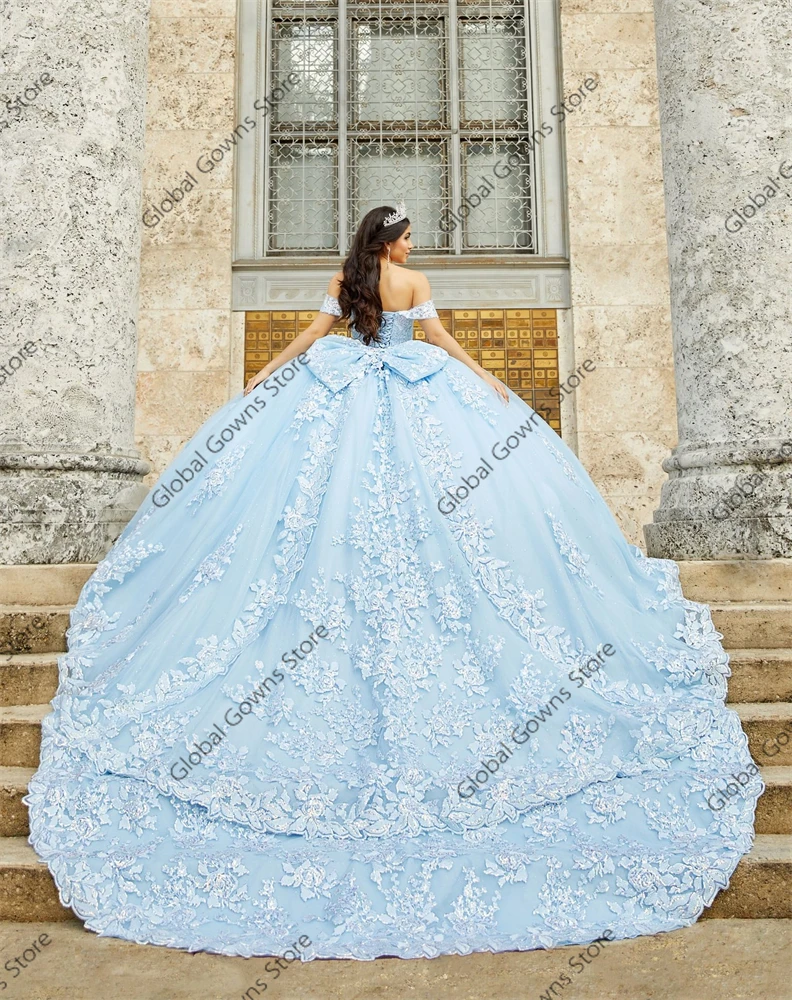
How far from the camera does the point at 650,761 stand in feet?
9.59

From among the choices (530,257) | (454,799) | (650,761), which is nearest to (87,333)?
(454,799)

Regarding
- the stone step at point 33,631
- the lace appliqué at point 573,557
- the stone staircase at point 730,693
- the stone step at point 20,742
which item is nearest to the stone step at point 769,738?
the stone staircase at point 730,693

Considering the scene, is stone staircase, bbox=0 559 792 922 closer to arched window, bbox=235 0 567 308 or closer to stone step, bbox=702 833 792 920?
stone step, bbox=702 833 792 920

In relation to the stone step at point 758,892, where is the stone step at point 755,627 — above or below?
above

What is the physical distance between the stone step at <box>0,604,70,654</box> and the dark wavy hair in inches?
80.7

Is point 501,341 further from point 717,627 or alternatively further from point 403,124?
point 717,627

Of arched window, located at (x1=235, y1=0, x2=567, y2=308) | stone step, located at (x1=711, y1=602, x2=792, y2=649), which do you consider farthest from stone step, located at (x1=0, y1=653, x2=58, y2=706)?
arched window, located at (x1=235, y1=0, x2=567, y2=308)

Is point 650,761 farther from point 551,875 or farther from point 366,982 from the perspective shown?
point 366,982

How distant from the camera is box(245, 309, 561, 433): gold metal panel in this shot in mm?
8117

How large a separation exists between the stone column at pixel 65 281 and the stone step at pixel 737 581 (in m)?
3.15

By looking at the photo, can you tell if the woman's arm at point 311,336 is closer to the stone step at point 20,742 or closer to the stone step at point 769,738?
the stone step at point 20,742

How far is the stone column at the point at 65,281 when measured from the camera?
4555 mm

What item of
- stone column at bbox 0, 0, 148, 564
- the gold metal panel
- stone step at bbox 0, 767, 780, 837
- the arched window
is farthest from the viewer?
the arched window

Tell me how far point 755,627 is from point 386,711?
204 centimetres
